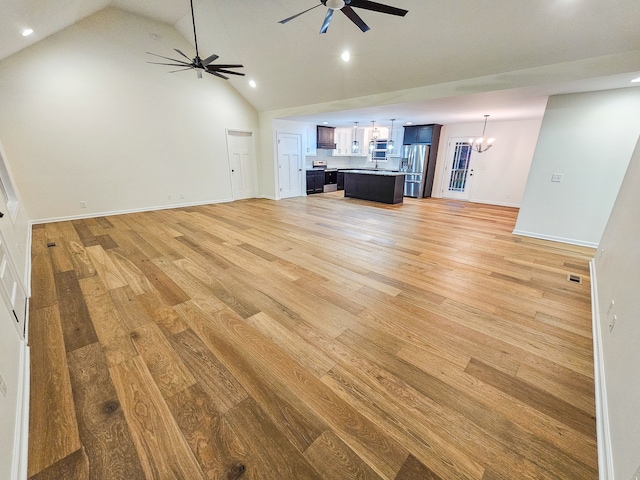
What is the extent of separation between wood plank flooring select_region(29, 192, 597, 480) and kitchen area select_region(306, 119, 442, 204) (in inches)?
181

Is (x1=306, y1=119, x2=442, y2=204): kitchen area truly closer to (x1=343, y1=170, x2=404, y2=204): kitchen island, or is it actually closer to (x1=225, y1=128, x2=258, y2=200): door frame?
(x1=343, y1=170, x2=404, y2=204): kitchen island

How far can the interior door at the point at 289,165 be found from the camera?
8031mm

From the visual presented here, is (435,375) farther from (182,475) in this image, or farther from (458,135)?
(458,135)

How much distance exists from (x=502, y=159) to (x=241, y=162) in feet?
25.8

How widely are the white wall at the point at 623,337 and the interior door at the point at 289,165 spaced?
721 centimetres

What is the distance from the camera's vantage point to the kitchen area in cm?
795

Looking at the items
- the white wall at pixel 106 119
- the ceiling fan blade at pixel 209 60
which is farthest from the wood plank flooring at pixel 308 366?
the ceiling fan blade at pixel 209 60

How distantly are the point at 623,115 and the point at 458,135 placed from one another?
16.9ft

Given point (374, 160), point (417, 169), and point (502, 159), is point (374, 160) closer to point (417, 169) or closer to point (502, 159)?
point (417, 169)

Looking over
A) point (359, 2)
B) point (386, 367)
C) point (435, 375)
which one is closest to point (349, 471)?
point (386, 367)

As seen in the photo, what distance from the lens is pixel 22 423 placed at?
133 centimetres

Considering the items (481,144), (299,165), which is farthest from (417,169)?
(299,165)

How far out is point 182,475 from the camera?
1173 mm

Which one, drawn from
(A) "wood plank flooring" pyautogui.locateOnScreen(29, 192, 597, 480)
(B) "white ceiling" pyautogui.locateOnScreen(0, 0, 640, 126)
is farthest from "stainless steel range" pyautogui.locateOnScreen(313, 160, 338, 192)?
(A) "wood plank flooring" pyautogui.locateOnScreen(29, 192, 597, 480)
